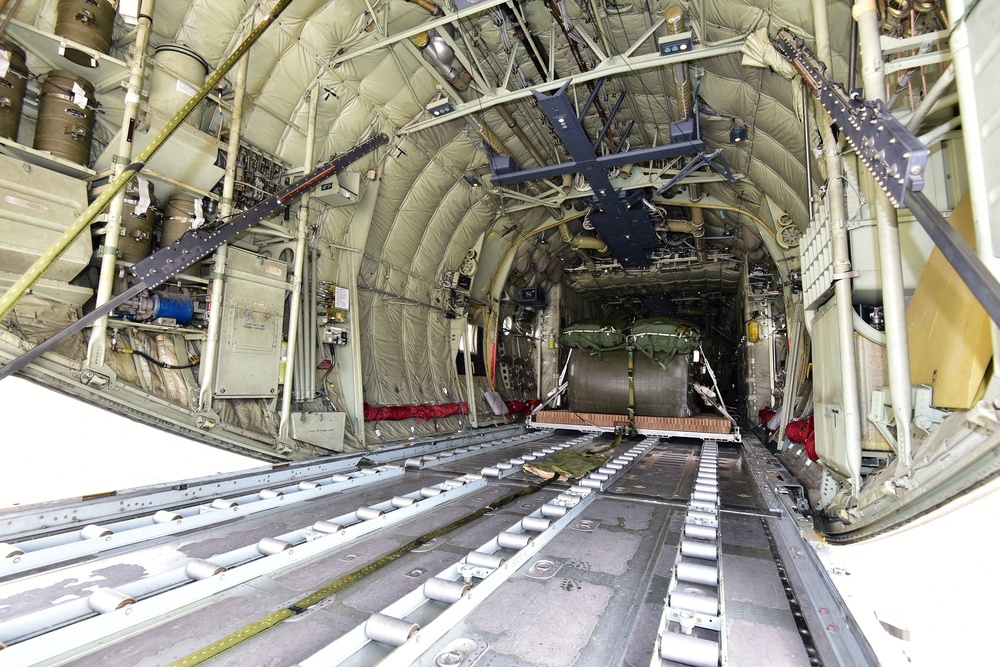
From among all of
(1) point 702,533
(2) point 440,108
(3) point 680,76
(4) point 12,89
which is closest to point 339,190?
(2) point 440,108

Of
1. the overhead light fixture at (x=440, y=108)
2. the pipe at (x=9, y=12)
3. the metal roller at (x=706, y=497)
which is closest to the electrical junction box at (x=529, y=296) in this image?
the overhead light fixture at (x=440, y=108)

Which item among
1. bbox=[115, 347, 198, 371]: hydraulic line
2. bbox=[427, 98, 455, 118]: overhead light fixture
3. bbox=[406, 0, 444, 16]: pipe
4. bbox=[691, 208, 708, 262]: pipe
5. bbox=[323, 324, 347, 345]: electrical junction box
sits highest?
bbox=[406, 0, 444, 16]: pipe

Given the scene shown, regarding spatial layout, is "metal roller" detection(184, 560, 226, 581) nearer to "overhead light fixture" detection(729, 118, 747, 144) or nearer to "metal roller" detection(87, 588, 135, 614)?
"metal roller" detection(87, 588, 135, 614)

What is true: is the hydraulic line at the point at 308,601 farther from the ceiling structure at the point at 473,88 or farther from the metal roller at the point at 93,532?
the ceiling structure at the point at 473,88

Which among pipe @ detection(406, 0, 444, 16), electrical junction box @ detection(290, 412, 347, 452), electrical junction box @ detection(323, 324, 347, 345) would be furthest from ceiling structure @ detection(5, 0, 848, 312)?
electrical junction box @ detection(290, 412, 347, 452)

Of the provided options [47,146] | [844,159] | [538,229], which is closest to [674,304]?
[538,229]

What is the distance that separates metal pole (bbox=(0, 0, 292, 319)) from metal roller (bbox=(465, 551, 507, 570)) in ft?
11.8

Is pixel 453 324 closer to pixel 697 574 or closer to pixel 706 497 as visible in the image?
pixel 706 497

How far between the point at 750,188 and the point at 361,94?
672 centimetres

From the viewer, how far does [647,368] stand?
8859 millimetres

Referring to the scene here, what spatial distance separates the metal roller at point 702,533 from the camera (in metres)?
3.02

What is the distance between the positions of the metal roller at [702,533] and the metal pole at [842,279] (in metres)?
1.22

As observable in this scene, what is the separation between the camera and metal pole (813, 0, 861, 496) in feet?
11.0

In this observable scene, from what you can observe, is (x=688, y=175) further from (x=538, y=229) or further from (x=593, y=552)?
(x=593, y=552)
